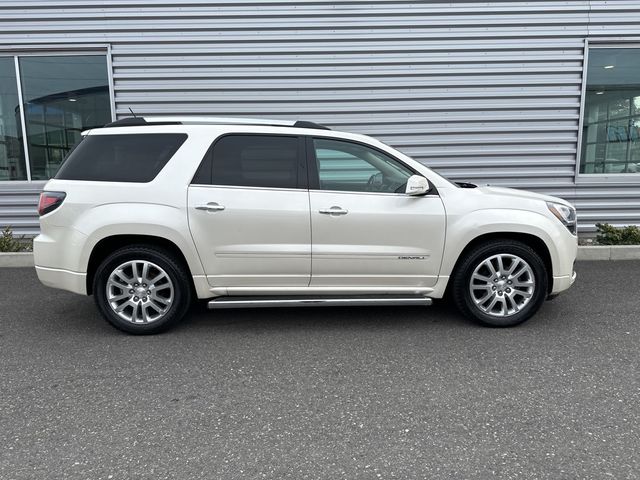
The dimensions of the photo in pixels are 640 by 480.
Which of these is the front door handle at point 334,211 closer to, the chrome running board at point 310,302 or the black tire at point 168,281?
the chrome running board at point 310,302

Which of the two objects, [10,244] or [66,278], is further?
[10,244]

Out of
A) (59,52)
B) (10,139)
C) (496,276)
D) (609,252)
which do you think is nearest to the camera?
(496,276)

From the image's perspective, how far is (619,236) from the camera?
286 inches

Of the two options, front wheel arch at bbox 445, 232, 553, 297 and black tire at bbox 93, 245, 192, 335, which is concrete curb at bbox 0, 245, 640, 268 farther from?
black tire at bbox 93, 245, 192, 335

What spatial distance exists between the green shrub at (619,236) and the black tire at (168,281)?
642 centimetres

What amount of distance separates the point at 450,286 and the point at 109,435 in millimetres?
3021

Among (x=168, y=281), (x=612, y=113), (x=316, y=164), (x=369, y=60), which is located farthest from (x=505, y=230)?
(x=612, y=113)

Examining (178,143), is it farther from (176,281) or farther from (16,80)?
(16,80)

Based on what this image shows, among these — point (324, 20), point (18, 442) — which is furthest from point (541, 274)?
point (324, 20)

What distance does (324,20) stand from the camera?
751 cm

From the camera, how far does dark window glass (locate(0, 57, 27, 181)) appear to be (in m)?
7.92

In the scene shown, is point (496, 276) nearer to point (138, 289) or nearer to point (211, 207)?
point (211, 207)

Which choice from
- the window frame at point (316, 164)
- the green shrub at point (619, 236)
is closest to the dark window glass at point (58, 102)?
the window frame at point (316, 164)

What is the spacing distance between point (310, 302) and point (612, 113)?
7.01 m
